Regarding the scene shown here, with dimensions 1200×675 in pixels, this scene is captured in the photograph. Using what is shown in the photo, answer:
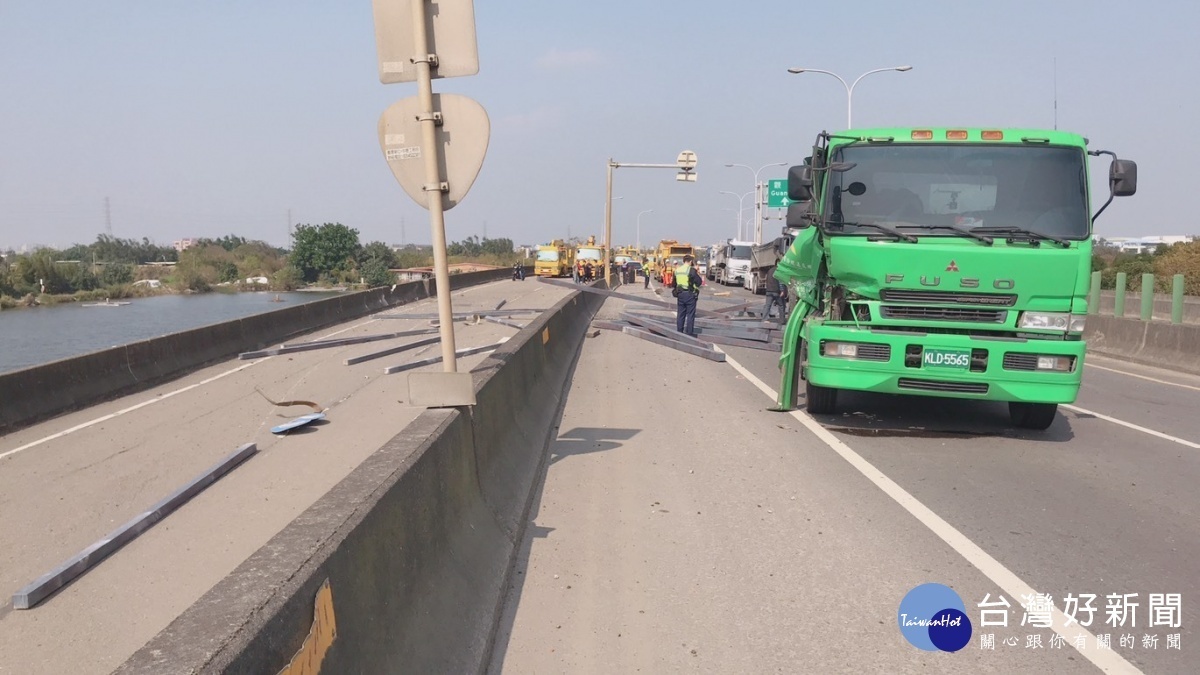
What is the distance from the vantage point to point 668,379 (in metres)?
14.7

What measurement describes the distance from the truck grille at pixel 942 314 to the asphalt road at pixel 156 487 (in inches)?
218

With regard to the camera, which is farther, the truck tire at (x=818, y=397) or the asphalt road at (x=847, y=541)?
the truck tire at (x=818, y=397)

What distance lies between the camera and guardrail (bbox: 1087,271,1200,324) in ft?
61.6

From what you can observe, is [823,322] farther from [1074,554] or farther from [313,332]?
[313,332]

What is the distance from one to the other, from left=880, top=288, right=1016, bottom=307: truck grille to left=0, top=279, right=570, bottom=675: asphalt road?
5.57 meters

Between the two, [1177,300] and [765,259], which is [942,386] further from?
[765,259]

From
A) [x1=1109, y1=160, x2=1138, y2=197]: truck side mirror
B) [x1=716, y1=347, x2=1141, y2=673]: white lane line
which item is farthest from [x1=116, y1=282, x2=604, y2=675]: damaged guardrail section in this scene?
[x1=1109, y1=160, x2=1138, y2=197]: truck side mirror

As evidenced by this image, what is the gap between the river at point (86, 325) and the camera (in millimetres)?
17312

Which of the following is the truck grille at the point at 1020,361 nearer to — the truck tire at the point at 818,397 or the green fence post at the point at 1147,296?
the truck tire at the point at 818,397

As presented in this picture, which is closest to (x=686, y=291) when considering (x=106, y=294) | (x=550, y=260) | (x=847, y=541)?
(x=847, y=541)

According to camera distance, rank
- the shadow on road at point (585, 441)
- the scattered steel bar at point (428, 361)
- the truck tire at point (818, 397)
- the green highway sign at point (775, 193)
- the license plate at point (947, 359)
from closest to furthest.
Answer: the license plate at point (947, 359), the shadow on road at point (585, 441), the truck tire at point (818, 397), the scattered steel bar at point (428, 361), the green highway sign at point (775, 193)

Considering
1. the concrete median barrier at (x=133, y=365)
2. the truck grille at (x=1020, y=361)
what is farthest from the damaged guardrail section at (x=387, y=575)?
the concrete median barrier at (x=133, y=365)

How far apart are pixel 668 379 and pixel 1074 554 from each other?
9.09 m

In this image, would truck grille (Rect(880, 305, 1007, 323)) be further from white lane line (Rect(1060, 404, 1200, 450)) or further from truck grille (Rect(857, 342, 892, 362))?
white lane line (Rect(1060, 404, 1200, 450))
